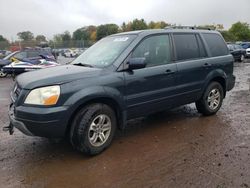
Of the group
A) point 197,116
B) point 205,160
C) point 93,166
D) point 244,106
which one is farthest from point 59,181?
point 244,106

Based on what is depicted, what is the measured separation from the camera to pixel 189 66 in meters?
5.68

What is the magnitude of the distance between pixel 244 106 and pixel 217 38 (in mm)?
1998

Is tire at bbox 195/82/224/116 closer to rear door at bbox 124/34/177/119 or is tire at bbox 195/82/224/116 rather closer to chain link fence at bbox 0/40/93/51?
rear door at bbox 124/34/177/119

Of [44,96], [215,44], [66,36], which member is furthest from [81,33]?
[44,96]

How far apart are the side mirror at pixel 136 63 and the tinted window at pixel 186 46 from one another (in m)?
1.19

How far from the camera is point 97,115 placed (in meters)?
4.29

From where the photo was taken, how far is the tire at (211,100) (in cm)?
623

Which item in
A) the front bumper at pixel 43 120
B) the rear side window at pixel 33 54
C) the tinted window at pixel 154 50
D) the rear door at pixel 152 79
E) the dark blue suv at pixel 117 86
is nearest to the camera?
the front bumper at pixel 43 120

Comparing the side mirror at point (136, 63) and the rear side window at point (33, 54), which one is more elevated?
the rear side window at point (33, 54)

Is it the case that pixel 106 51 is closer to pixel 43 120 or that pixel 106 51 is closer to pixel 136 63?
pixel 136 63

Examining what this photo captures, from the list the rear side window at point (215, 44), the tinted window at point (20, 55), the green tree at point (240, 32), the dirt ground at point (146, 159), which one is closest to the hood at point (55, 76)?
the dirt ground at point (146, 159)

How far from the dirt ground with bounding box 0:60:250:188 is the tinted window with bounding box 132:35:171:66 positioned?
1.36 m

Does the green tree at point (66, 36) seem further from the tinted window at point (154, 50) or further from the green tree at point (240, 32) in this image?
the tinted window at point (154, 50)

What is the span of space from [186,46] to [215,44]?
3.49 feet
